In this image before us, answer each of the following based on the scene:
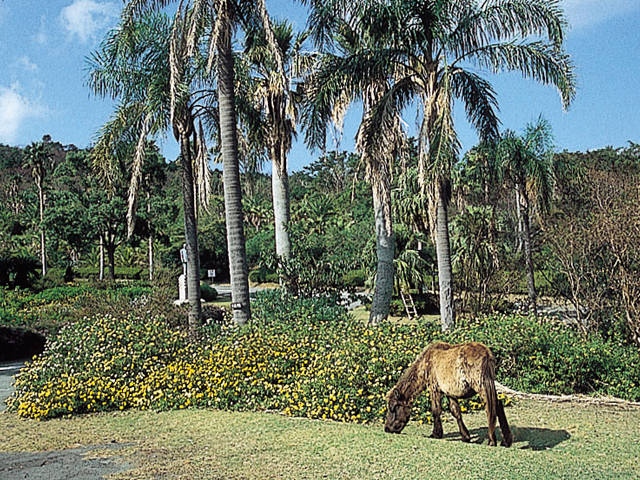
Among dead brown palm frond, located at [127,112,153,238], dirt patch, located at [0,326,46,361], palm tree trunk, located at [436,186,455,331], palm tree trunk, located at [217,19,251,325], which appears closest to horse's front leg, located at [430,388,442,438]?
palm tree trunk, located at [217,19,251,325]

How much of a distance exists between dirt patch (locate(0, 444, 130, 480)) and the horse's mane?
9.17 feet

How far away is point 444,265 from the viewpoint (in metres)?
13.4

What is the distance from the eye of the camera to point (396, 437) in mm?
6906

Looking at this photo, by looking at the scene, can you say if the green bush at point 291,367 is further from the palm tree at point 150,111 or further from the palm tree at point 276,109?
the palm tree at point 276,109

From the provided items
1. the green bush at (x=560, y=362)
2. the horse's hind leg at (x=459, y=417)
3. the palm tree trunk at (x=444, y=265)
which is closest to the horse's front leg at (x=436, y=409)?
the horse's hind leg at (x=459, y=417)

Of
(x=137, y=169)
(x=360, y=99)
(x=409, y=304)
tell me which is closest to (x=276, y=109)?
(x=360, y=99)

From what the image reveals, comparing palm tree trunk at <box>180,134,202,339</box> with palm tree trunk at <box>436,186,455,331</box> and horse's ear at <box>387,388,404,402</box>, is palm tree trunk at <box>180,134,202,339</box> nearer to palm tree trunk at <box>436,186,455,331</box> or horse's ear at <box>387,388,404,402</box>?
palm tree trunk at <box>436,186,455,331</box>

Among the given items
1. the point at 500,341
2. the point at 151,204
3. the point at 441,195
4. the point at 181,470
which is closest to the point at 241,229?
the point at 441,195

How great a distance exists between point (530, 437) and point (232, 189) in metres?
7.24

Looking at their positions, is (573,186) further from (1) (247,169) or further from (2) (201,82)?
(2) (201,82)

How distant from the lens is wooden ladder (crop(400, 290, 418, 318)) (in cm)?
2273

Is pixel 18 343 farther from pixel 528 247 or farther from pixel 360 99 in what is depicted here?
pixel 528 247

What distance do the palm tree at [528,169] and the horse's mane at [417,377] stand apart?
12.5m

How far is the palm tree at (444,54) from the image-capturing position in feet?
44.3
